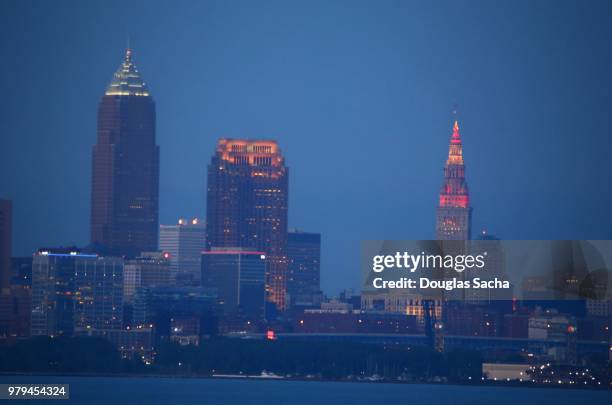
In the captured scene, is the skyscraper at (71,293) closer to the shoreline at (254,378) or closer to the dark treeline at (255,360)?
the dark treeline at (255,360)

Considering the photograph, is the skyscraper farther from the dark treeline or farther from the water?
the water

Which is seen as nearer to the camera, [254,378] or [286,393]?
[286,393]

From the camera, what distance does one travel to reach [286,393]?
143 m

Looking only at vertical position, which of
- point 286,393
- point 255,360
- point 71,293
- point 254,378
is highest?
point 71,293

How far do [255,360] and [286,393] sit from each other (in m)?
21.5

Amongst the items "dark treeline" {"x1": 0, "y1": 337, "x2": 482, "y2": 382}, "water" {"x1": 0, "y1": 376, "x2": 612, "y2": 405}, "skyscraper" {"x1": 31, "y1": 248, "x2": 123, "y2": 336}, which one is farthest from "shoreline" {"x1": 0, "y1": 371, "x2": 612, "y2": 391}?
"skyscraper" {"x1": 31, "y1": 248, "x2": 123, "y2": 336}

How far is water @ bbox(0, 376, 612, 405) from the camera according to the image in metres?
134

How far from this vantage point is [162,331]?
18600 cm

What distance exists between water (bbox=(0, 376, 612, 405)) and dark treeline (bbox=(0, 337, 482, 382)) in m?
2.28

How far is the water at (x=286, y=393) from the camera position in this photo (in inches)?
5256

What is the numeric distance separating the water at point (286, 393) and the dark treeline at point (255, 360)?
7.49 ft

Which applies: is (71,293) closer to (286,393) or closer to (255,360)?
(255,360)

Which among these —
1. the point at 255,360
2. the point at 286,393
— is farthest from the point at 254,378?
the point at 286,393

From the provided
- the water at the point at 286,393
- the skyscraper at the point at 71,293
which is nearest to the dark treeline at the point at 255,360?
the water at the point at 286,393
